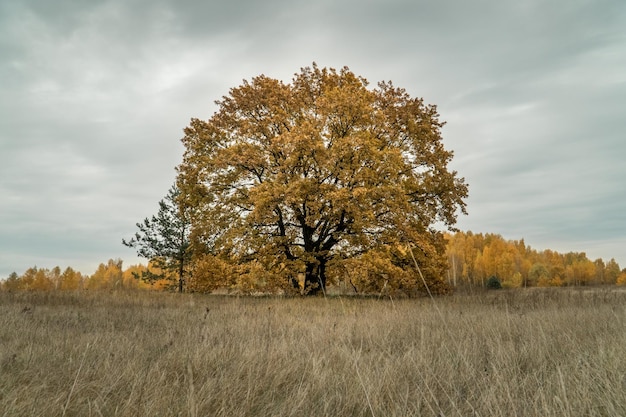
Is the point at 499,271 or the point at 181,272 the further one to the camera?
the point at 499,271

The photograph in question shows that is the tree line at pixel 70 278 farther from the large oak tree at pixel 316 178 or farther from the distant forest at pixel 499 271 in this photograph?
the large oak tree at pixel 316 178

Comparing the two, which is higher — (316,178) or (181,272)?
(316,178)

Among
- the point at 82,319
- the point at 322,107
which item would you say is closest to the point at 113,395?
the point at 82,319

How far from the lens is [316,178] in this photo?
1727 cm

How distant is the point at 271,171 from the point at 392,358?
47.3ft

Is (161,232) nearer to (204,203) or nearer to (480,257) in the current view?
(204,203)

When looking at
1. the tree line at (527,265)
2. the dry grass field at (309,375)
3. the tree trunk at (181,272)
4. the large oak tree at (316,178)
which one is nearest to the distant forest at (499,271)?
the tree line at (527,265)

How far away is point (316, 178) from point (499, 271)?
Result: 61.2 metres

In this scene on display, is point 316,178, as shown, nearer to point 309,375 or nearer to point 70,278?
point 309,375

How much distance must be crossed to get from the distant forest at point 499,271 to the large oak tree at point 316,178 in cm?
4081

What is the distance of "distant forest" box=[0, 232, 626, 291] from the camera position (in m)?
66.5

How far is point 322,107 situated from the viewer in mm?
16891

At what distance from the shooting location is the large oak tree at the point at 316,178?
15.8 metres

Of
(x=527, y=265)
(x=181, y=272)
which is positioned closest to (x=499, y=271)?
(x=527, y=265)
